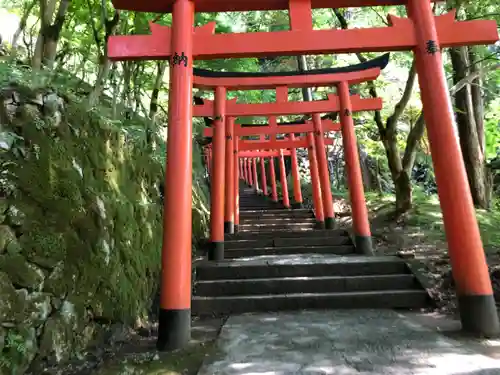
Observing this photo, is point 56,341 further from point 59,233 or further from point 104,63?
point 104,63

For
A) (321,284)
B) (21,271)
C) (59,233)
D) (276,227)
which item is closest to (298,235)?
(276,227)

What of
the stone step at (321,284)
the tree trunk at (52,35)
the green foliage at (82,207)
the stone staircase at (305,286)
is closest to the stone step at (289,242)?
the stone staircase at (305,286)

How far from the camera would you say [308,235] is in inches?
Answer: 349

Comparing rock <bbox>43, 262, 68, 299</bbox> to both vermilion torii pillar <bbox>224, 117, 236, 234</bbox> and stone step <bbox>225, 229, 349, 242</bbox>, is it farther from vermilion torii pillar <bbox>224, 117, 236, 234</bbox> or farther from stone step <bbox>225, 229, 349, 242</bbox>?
vermilion torii pillar <bbox>224, 117, 236, 234</bbox>

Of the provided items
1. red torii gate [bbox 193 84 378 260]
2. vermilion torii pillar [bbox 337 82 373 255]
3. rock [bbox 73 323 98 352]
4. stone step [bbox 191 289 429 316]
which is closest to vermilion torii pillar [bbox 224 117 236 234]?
red torii gate [bbox 193 84 378 260]

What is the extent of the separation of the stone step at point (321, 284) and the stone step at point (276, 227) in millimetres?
5276

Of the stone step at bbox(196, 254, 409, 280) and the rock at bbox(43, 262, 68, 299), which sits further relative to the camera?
the stone step at bbox(196, 254, 409, 280)

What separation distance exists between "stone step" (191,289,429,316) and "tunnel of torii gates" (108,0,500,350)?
3.94ft

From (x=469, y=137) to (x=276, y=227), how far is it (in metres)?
5.47

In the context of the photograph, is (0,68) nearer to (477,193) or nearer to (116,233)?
(116,233)

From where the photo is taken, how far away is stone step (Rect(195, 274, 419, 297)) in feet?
18.0

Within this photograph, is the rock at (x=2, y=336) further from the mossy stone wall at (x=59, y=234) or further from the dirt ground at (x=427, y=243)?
the dirt ground at (x=427, y=243)

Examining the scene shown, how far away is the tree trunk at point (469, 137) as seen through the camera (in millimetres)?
8711

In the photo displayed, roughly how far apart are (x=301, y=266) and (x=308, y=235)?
2.92 metres
